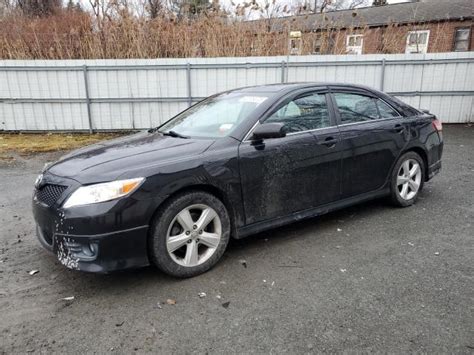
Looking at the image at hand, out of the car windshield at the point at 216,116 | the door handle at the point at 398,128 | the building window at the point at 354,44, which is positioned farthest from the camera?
the building window at the point at 354,44

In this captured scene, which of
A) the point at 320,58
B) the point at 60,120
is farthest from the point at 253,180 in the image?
the point at 60,120

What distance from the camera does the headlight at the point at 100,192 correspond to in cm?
291

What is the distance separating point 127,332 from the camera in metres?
2.62

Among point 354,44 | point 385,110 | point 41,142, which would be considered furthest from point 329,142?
point 354,44

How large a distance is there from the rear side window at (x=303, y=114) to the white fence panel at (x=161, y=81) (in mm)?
6945

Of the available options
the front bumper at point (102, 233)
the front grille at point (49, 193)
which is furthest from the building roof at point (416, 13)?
the front bumper at point (102, 233)

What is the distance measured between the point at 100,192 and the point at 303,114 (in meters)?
2.20

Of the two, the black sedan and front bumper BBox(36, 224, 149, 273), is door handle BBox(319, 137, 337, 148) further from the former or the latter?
front bumper BBox(36, 224, 149, 273)

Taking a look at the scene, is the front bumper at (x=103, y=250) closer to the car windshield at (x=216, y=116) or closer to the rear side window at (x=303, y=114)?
the car windshield at (x=216, y=116)

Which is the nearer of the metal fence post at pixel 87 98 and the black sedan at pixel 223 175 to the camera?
the black sedan at pixel 223 175

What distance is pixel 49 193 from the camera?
3.18 metres

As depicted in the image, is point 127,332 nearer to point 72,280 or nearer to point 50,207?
point 72,280

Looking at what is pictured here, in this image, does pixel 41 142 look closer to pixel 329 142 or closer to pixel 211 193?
pixel 211 193

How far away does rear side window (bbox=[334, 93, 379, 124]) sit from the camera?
4.34 metres
